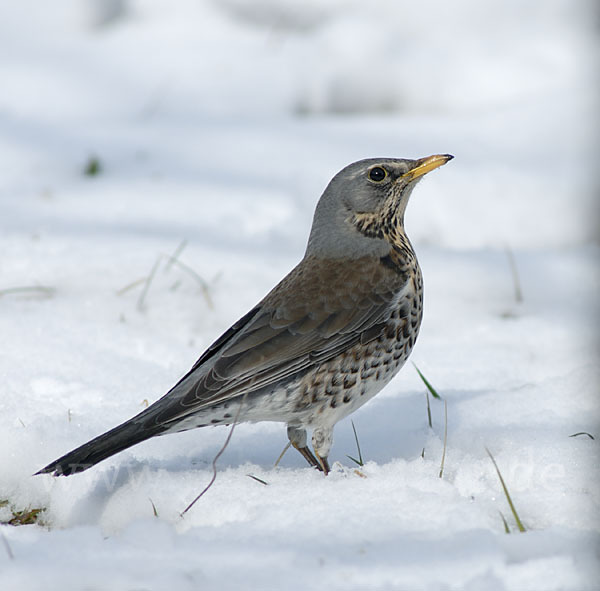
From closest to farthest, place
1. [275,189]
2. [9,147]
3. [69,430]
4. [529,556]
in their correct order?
[529,556], [69,430], [275,189], [9,147]

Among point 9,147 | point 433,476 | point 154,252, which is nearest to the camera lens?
point 433,476

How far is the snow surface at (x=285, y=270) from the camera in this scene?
9.09ft

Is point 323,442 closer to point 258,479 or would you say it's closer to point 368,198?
point 258,479

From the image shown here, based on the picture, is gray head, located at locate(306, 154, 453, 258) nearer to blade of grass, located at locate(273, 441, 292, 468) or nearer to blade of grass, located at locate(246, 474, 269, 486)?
blade of grass, located at locate(273, 441, 292, 468)

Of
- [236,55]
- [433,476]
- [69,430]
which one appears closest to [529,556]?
[433,476]

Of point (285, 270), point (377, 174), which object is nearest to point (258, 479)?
point (377, 174)

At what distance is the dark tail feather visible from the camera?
309 cm

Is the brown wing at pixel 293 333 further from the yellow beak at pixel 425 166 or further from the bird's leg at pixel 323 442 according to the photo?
the yellow beak at pixel 425 166

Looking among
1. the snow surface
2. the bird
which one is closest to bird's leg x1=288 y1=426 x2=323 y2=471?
the bird

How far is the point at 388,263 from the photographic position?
3803mm

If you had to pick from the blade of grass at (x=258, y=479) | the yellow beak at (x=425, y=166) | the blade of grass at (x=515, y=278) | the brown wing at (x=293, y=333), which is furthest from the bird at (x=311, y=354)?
the blade of grass at (x=515, y=278)

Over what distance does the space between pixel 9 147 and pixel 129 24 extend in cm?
291

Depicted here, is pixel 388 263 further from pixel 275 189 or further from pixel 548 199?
pixel 548 199

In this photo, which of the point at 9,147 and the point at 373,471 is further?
the point at 9,147
